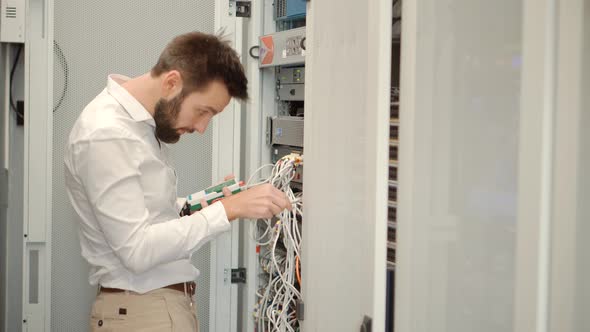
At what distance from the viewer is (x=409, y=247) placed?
50.6 inches

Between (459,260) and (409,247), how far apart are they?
0.14m

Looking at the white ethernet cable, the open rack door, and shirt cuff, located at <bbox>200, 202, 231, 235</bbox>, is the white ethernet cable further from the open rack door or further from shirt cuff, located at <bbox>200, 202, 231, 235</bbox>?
the open rack door

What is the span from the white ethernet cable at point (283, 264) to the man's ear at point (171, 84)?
576 mm

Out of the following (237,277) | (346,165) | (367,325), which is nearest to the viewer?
(367,325)

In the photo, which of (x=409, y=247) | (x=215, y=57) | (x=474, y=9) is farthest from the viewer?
(x=215, y=57)

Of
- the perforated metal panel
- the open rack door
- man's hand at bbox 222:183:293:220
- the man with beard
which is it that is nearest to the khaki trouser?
the man with beard

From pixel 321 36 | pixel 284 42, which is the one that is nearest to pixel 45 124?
pixel 284 42

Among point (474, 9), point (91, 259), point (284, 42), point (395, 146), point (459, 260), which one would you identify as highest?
point (284, 42)

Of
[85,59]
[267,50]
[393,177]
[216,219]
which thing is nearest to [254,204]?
[216,219]

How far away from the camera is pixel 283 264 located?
255cm

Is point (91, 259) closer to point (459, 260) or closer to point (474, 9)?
point (459, 260)

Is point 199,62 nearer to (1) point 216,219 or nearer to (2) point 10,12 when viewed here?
(1) point 216,219

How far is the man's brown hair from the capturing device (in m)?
1.89

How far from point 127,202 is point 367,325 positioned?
755mm
